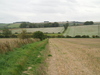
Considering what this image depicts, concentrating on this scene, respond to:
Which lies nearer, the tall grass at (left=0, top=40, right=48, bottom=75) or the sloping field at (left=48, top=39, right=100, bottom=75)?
the tall grass at (left=0, top=40, right=48, bottom=75)

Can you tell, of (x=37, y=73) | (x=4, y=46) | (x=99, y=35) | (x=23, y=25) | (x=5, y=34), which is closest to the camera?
(x=37, y=73)

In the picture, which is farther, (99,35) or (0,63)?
(99,35)

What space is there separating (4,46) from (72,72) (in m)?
7.73

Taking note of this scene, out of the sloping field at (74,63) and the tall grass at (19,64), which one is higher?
the tall grass at (19,64)

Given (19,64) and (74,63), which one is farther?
(74,63)

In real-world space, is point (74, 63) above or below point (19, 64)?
below

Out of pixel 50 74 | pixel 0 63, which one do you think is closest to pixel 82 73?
pixel 50 74

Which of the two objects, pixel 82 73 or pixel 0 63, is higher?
pixel 0 63

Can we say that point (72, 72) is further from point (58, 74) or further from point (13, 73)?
point (13, 73)

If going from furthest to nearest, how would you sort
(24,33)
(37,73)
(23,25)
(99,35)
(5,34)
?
(23,25)
(5,34)
(99,35)
(24,33)
(37,73)

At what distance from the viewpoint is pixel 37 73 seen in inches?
288

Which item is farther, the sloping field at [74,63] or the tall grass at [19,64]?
the sloping field at [74,63]

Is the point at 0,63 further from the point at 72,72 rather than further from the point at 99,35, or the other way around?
the point at 99,35

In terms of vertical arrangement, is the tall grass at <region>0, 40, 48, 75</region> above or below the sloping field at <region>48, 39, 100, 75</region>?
above
